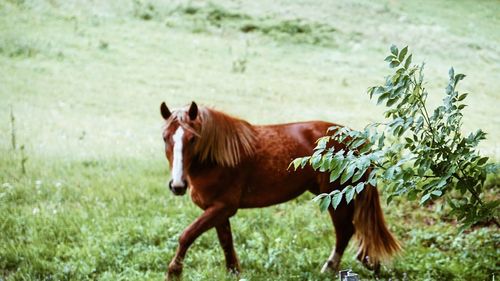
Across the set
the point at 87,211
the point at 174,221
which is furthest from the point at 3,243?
the point at 174,221

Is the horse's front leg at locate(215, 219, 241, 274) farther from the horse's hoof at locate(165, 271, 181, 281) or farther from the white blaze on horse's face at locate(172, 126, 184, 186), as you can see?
the white blaze on horse's face at locate(172, 126, 184, 186)

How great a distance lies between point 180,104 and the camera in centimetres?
1347

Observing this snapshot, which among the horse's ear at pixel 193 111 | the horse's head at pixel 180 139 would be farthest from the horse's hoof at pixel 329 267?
the horse's ear at pixel 193 111

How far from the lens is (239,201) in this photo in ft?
18.6

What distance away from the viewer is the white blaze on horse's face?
496 cm

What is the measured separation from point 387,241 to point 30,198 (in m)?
4.63

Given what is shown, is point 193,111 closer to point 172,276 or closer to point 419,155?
point 172,276

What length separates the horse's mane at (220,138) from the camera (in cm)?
536

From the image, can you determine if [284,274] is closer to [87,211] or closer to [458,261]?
[458,261]

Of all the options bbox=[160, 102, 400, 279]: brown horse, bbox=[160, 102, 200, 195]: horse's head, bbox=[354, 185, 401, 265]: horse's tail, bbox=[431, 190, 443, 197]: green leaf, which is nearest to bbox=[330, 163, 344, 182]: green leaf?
bbox=[431, 190, 443, 197]: green leaf

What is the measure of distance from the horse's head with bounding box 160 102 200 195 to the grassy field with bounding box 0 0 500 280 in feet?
2.94

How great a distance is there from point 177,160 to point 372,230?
205cm

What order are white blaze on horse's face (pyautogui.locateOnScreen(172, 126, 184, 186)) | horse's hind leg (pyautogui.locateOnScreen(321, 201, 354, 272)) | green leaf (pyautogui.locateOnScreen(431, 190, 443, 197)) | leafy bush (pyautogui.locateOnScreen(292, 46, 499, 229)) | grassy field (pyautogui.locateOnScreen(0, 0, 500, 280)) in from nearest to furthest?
1. green leaf (pyautogui.locateOnScreen(431, 190, 443, 197))
2. leafy bush (pyautogui.locateOnScreen(292, 46, 499, 229))
3. white blaze on horse's face (pyautogui.locateOnScreen(172, 126, 184, 186))
4. horse's hind leg (pyautogui.locateOnScreen(321, 201, 354, 272))
5. grassy field (pyautogui.locateOnScreen(0, 0, 500, 280))

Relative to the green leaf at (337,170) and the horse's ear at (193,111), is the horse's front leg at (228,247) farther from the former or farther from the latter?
the green leaf at (337,170)
